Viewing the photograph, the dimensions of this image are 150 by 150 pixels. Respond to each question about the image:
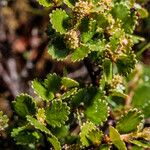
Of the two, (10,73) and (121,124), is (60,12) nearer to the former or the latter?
(121,124)

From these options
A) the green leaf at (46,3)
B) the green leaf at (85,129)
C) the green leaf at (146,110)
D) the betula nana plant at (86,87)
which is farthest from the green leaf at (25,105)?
the green leaf at (146,110)

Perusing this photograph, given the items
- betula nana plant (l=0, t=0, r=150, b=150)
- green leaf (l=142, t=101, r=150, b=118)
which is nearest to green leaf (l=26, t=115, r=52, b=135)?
betula nana plant (l=0, t=0, r=150, b=150)

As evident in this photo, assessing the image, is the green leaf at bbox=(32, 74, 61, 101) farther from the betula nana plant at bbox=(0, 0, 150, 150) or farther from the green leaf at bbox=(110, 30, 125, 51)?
the green leaf at bbox=(110, 30, 125, 51)

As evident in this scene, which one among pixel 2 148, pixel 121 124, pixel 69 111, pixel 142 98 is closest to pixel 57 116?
pixel 69 111

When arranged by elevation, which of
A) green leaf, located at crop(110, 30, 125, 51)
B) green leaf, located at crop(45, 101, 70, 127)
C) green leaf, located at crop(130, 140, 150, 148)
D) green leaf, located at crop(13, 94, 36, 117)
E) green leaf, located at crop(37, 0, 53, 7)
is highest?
green leaf, located at crop(37, 0, 53, 7)

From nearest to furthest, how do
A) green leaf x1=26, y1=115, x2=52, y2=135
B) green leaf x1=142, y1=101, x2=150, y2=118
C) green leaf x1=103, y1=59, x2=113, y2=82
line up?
green leaf x1=26, y1=115, x2=52, y2=135, green leaf x1=103, y1=59, x2=113, y2=82, green leaf x1=142, y1=101, x2=150, y2=118

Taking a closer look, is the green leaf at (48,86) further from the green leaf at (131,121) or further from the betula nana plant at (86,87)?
the green leaf at (131,121)

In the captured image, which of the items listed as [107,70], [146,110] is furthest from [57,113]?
[146,110]

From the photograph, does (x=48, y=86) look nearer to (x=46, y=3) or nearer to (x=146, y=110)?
(x=46, y=3)
